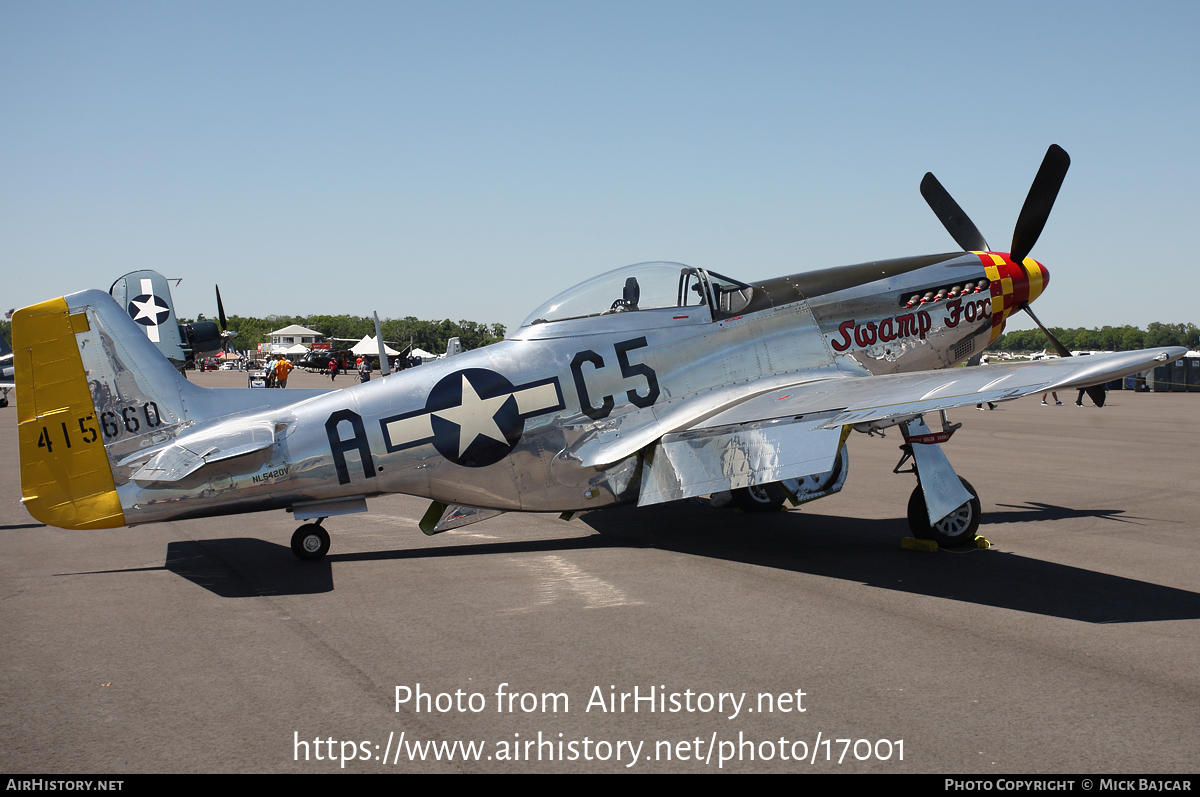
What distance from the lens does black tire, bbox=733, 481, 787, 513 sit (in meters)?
10.1

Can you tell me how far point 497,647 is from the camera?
5.11 metres

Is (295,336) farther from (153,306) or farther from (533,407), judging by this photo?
(533,407)

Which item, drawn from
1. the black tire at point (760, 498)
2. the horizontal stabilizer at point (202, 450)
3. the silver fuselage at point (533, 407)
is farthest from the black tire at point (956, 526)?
the horizontal stabilizer at point (202, 450)

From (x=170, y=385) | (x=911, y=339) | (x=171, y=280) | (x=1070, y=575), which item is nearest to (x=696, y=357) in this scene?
(x=911, y=339)

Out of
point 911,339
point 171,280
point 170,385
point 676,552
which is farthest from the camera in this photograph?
point 171,280

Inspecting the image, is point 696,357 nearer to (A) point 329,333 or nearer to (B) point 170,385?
(B) point 170,385

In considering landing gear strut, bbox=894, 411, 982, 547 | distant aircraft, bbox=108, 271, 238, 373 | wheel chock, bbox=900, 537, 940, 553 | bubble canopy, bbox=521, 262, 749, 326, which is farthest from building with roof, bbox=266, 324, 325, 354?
landing gear strut, bbox=894, 411, 982, 547

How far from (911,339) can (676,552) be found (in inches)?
142

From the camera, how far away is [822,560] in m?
7.54

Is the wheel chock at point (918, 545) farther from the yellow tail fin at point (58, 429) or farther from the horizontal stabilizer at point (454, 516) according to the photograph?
the yellow tail fin at point (58, 429)

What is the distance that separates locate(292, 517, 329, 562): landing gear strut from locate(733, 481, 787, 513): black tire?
4906mm

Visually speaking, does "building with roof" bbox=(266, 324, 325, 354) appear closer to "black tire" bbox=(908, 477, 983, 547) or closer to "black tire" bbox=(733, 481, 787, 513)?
"black tire" bbox=(733, 481, 787, 513)

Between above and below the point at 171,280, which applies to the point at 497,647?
Answer: below

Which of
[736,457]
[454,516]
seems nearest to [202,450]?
[454,516]
